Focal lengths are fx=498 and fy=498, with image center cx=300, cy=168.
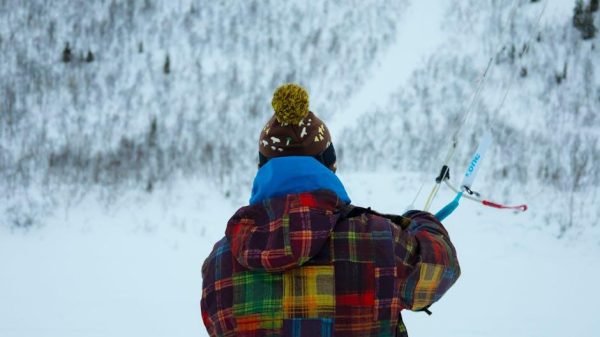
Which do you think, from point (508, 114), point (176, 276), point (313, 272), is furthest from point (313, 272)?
point (508, 114)

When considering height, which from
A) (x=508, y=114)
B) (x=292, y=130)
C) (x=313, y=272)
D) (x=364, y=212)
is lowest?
(x=313, y=272)

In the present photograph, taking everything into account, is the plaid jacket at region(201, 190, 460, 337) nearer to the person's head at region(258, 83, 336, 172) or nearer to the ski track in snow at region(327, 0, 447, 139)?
the person's head at region(258, 83, 336, 172)

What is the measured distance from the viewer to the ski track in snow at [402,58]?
9.91 metres

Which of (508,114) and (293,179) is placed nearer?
(293,179)

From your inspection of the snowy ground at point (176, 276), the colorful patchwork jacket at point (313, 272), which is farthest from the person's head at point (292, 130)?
the snowy ground at point (176, 276)

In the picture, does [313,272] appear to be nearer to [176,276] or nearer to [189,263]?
[176,276]

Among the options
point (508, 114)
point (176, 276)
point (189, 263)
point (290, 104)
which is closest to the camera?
point (290, 104)

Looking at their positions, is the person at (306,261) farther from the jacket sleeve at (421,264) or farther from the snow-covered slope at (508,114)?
the snow-covered slope at (508,114)

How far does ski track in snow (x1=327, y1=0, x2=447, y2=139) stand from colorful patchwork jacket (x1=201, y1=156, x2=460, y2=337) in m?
7.73

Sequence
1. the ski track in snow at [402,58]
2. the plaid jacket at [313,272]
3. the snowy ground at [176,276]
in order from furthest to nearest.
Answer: the ski track in snow at [402,58] < the snowy ground at [176,276] < the plaid jacket at [313,272]

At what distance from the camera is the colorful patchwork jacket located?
1103mm

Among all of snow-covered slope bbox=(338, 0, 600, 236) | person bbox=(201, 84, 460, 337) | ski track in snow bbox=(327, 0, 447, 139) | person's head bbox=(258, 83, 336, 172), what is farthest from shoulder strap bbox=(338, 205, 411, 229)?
ski track in snow bbox=(327, 0, 447, 139)

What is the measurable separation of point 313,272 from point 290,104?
0.40 meters

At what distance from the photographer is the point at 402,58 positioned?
1146cm
